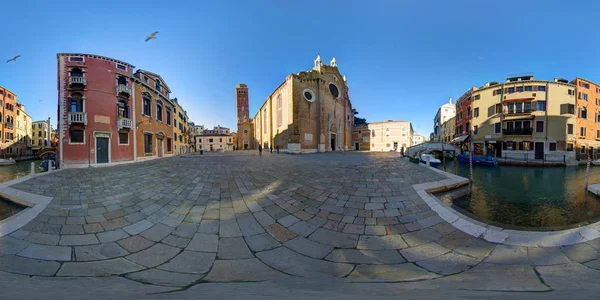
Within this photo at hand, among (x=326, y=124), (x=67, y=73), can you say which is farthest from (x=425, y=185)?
(x=326, y=124)

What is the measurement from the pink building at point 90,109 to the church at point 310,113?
14.1 meters

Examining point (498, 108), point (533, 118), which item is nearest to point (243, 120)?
point (498, 108)

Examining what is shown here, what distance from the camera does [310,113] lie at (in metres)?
24.4

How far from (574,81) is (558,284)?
115 ft

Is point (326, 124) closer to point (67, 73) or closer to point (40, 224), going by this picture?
point (67, 73)

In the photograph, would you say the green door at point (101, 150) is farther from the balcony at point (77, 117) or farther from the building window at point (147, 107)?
the building window at point (147, 107)

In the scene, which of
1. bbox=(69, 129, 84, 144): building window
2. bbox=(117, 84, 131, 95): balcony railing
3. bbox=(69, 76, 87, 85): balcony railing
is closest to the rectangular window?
bbox=(117, 84, 131, 95): balcony railing

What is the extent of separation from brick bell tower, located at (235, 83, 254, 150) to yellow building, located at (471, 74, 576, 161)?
4034 cm

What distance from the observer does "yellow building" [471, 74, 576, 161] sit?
2112 cm

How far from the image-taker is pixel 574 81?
22.4 metres

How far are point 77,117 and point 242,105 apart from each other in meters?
36.3

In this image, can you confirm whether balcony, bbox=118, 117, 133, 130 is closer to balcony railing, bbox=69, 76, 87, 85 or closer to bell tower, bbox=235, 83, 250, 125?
balcony railing, bbox=69, 76, 87, 85

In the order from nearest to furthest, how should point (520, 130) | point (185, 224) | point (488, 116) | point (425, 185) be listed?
1. point (185, 224)
2. point (425, 185)
3. point (520, 130)
4. point (488, 116)

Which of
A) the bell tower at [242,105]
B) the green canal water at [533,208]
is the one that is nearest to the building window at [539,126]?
the green canal water at [533,208]
